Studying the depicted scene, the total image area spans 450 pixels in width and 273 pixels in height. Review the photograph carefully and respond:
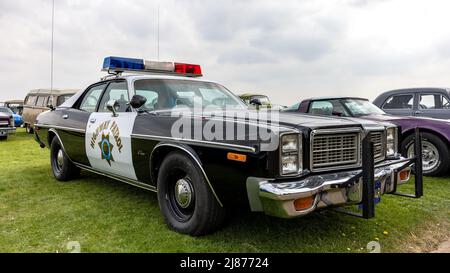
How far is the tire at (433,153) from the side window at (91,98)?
463cm

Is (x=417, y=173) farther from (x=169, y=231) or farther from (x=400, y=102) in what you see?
(x=400, y=102)

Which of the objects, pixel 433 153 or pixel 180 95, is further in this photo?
pixel 433 153

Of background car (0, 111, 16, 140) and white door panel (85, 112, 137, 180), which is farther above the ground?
background car (0, 111, 16, 140)

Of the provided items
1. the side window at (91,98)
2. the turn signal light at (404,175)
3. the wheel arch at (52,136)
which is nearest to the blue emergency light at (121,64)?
the side window at (91,98)

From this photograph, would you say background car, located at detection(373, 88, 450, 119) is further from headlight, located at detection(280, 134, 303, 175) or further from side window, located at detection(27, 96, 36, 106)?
side window, located at detection(27, 96, 36, 106)

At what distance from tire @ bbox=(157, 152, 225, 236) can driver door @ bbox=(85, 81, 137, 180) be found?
62 cm

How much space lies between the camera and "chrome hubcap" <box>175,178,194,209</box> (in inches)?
123

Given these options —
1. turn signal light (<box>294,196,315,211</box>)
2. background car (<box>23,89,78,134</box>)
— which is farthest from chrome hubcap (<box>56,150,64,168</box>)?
background car (<box>23,89,78,134</box>)

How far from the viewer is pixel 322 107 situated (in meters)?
6.64

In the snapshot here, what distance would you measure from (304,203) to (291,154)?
357 mm

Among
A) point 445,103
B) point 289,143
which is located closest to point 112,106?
point 289,143

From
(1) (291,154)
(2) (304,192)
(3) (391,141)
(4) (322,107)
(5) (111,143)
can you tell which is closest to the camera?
(2) (304,192)

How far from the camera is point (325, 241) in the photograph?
314 centimetres
